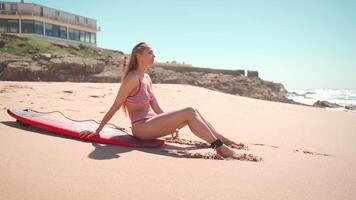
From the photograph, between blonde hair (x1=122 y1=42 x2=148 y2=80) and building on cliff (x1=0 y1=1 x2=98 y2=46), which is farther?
building on cliff (x1=0 y1=1 x2=98 y2=46)

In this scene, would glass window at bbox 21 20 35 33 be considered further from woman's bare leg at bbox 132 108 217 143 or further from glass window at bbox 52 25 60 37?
woman's bare leg at bbox 132 108 217 143

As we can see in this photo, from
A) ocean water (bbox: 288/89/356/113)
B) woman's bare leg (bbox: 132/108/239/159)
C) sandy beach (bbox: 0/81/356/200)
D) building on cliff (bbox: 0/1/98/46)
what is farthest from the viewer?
building on cliff (bbox: 0/1/98/46)

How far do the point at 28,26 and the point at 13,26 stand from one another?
60.5 inches

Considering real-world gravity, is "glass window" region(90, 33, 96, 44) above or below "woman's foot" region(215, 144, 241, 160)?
above

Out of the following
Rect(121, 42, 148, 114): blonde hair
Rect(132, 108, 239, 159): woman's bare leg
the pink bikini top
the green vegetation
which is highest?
the green vegetation

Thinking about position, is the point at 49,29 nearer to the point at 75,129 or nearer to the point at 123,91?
the point at 75,129

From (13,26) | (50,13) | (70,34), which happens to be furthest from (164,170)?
(70,34)

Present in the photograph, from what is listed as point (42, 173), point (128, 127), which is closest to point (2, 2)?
point (128, 127)

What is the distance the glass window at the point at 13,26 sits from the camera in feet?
107

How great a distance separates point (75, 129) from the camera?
3.73m

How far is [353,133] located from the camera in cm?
559

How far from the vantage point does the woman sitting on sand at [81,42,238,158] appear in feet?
11.4

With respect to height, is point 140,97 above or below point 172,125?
above

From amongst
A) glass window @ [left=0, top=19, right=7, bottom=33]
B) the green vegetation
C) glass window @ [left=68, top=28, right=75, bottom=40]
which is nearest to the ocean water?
the green vegetation
